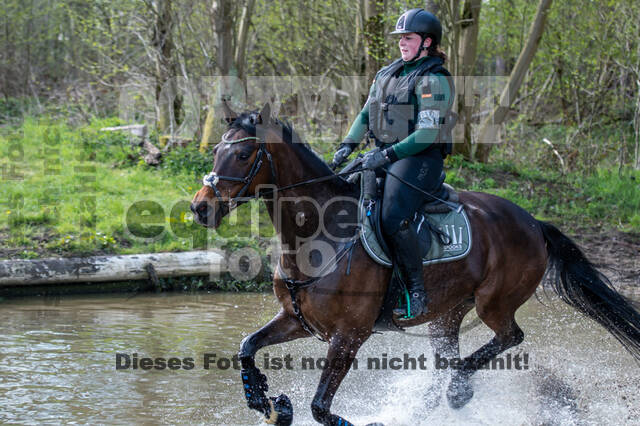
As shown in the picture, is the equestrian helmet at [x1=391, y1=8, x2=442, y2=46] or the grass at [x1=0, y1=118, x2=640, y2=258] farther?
the grass at [x1=0, y1=118, x2=640, y2=258]

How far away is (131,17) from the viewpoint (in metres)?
15.5

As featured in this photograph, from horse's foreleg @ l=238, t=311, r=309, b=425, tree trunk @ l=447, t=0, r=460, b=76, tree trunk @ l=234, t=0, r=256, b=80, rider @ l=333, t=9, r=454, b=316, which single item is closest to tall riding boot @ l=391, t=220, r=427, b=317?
rider @ l=333, t=9, r=454, b=316

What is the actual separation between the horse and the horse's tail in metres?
0.03

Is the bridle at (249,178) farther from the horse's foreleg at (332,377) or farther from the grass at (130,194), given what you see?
the grass at (130,194)

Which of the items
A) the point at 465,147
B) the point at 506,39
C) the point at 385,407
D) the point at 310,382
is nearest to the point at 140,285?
the point at 310,382

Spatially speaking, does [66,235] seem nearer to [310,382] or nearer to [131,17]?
[310,382]

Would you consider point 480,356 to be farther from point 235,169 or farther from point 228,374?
point 235,169

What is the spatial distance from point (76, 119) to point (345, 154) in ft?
43.5

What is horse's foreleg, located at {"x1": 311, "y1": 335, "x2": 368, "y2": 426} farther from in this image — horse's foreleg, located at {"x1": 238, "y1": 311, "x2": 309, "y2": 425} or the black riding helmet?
the black riding helmet

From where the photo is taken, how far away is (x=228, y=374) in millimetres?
6266

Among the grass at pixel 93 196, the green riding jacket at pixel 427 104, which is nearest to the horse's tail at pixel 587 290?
the green riding jacket at pixel 427 104

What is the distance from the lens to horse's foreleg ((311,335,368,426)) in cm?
434

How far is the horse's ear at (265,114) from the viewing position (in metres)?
4.33

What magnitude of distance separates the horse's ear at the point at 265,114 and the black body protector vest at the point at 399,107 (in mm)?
882
